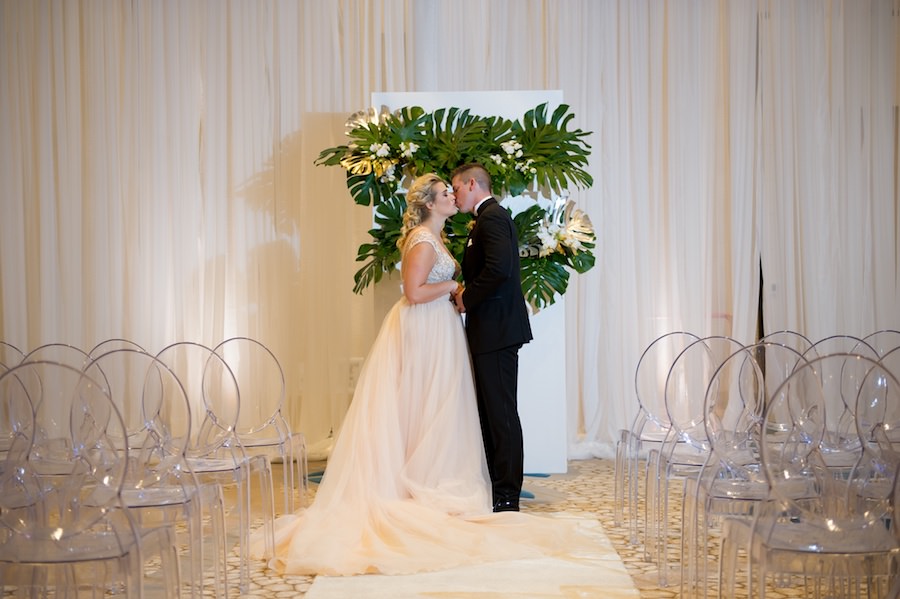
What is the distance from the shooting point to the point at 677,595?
153 inches

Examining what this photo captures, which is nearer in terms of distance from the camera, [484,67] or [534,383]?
[534,383]

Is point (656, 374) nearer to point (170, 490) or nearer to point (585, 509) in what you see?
point (585, 509)

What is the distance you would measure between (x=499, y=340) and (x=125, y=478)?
2.51 metres

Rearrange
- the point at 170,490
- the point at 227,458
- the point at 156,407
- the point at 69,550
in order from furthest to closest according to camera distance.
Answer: the point at 227,458 → the point at 156,407 → the point at 170,490 → the point at 69,550

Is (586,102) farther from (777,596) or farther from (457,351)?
(777,596)

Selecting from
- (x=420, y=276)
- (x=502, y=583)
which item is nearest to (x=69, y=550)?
(x=502, y=583)

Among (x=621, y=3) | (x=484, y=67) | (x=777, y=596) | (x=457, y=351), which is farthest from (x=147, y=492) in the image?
(x=621, y=3)

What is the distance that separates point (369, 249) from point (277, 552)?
2.46 meters

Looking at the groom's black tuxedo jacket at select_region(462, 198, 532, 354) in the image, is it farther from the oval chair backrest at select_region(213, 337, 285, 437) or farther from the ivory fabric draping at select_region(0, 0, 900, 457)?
the ivory fabric draping at select_region(0, 0, 900, 457)

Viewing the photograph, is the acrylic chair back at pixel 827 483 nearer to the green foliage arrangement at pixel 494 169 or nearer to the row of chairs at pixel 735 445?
the row of chairs at pixel 735 445

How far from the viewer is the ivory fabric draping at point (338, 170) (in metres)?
7.45

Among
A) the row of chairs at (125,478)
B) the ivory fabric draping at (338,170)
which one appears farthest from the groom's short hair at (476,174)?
the ivory fabric draping at (338,170)

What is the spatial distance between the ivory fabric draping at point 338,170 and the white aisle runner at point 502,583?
10.5ft

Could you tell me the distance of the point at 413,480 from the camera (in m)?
4.99
